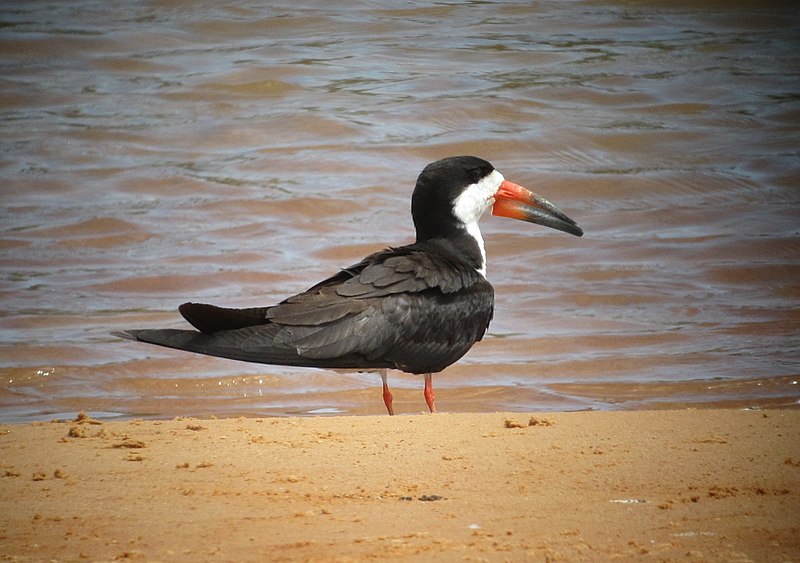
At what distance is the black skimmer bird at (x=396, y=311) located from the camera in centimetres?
568

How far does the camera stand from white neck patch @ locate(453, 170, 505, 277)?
7.23 meters

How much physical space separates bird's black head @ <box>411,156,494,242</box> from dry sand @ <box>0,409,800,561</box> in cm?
189

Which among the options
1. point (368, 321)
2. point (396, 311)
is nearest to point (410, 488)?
point (368, 321)

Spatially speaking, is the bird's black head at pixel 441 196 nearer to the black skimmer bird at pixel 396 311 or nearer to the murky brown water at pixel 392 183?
the black skimmer bird at pixel 396 311

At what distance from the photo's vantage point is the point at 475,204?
7305 mm

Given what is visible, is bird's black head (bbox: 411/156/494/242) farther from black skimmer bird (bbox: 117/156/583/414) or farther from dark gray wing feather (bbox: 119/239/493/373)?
dark gray wing feather (bbox: 119/239/493/373)

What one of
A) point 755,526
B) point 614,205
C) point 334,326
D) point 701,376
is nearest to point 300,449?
point 334,326

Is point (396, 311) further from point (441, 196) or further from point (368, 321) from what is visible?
point (441, 196)

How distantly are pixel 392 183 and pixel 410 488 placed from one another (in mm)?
9439

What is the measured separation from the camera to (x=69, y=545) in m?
3.58

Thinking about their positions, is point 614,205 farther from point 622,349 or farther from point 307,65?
point 307,65

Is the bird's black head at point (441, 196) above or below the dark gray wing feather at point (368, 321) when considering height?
above

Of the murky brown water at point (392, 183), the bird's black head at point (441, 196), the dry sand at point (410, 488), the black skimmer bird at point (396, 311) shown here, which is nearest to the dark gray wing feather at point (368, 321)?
the black skimmer bird at point (396, 311)

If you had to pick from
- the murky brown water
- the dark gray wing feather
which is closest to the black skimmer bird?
the dark gray wing feather
